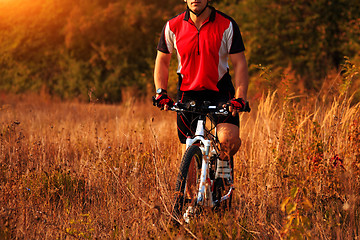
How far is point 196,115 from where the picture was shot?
4.55m

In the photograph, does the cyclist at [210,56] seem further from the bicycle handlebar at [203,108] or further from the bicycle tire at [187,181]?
the bicycle tire at [187,181]

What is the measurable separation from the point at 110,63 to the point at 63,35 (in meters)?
2.79

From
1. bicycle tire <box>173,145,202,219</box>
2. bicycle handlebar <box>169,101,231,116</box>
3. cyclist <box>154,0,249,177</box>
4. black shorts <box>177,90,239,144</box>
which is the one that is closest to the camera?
bicycle tire <box>173,145,202,219</box>

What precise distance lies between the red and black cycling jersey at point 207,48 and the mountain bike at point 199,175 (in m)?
0.36

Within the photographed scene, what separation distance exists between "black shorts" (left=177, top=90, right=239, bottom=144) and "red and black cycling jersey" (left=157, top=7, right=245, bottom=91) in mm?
112

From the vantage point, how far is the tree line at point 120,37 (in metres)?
20.4

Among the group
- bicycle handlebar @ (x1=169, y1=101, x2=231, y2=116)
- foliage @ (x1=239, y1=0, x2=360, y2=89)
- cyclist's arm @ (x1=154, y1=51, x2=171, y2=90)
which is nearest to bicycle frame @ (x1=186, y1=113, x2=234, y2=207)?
bicycle handlebar @ (x1=169, y1=101, x2=231, y2=116)

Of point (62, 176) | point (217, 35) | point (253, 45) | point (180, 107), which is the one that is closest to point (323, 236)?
point (180, 107)

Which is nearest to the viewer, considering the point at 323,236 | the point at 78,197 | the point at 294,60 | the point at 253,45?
the point at 323,236

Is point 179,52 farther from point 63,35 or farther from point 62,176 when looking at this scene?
point 63,35

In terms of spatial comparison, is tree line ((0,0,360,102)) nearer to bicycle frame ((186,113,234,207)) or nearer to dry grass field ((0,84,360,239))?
dry grass field ((0,84,360,239))

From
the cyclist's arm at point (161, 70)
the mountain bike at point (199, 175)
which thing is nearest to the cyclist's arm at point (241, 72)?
the mountain bike at point (199, 175)

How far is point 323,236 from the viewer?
3.75 m

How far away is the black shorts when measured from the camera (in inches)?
173
